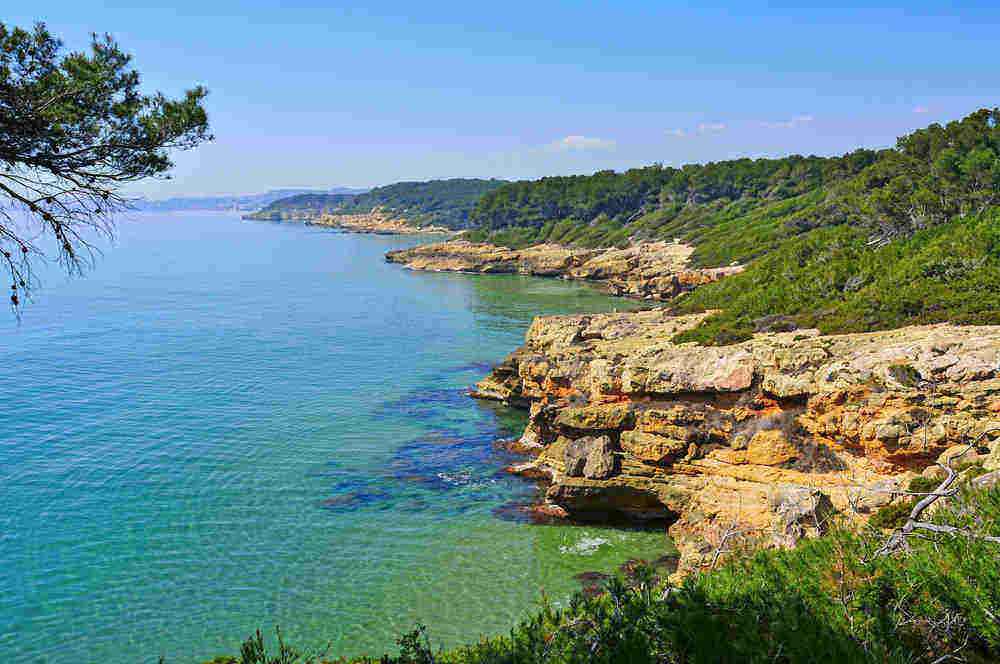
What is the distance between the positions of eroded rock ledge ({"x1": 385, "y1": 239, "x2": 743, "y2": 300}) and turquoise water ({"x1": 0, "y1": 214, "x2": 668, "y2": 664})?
22513 millimetres

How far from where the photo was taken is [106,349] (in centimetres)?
4278

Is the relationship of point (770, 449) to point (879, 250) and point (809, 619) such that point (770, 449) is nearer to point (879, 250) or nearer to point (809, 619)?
point (809, 619)

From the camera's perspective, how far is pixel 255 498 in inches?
858

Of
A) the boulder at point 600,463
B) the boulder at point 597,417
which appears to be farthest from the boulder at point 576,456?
the boulder at point 597,417

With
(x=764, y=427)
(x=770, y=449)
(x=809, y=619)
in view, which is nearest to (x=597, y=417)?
(x=764, y=427)

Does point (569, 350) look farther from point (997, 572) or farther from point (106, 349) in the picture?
point (106, 349)

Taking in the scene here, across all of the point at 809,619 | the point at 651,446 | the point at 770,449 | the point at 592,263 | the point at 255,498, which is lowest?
the point at 255,498

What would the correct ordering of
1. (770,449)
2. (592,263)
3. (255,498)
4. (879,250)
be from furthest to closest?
(592,263) → (879,250) → (255,498) → (770,449)

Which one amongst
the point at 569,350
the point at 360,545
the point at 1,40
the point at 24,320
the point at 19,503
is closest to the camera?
the point at 1,40

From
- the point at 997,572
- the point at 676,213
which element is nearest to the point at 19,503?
Answer: the point at 997,572

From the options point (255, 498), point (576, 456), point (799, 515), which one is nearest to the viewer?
point (799, 515)

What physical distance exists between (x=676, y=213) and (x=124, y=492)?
306ft

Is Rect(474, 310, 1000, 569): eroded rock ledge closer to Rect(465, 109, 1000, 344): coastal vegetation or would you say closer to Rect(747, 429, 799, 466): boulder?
Rect(747, 429, 799, 466): boulder

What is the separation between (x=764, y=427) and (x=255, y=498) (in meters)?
16.3
